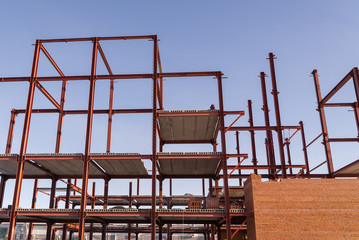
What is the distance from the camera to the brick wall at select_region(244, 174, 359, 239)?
57.4 feet

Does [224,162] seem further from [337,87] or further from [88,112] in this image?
[337,87]

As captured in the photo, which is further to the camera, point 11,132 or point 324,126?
point 11,132

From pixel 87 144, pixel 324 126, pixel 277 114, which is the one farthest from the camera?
pixel 324 126

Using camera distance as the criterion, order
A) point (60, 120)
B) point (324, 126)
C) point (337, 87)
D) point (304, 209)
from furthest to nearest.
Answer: point (60, 120)
point (324, 126)
point (337, 87)
point (304, 209)

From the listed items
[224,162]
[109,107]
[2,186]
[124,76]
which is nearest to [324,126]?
[224,162]

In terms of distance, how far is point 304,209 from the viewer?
18.0m

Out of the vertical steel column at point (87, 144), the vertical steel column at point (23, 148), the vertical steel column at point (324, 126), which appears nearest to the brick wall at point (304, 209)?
the vertical steel column at point (324, 126)

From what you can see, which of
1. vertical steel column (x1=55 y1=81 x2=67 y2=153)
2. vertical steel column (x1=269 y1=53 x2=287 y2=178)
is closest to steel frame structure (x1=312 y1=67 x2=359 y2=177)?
vertical steel column (x1=269 y1=53 x2=287 y2=178)

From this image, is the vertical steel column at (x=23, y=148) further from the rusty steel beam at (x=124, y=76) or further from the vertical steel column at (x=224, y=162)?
the vertical steel column at (x=224, y=162)

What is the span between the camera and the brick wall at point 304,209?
17484 mm

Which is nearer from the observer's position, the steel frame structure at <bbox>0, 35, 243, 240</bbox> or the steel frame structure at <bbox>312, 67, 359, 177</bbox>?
the steel frame structure at <bbox>0, 35, 243, 240</bbox>

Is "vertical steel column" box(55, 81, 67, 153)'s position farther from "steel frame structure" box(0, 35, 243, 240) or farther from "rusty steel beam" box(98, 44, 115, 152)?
"rusty steel beam" box(98, 44, 115, 152)

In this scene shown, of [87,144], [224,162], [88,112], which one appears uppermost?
[88,112]

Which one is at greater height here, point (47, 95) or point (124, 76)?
point (124, 76)
